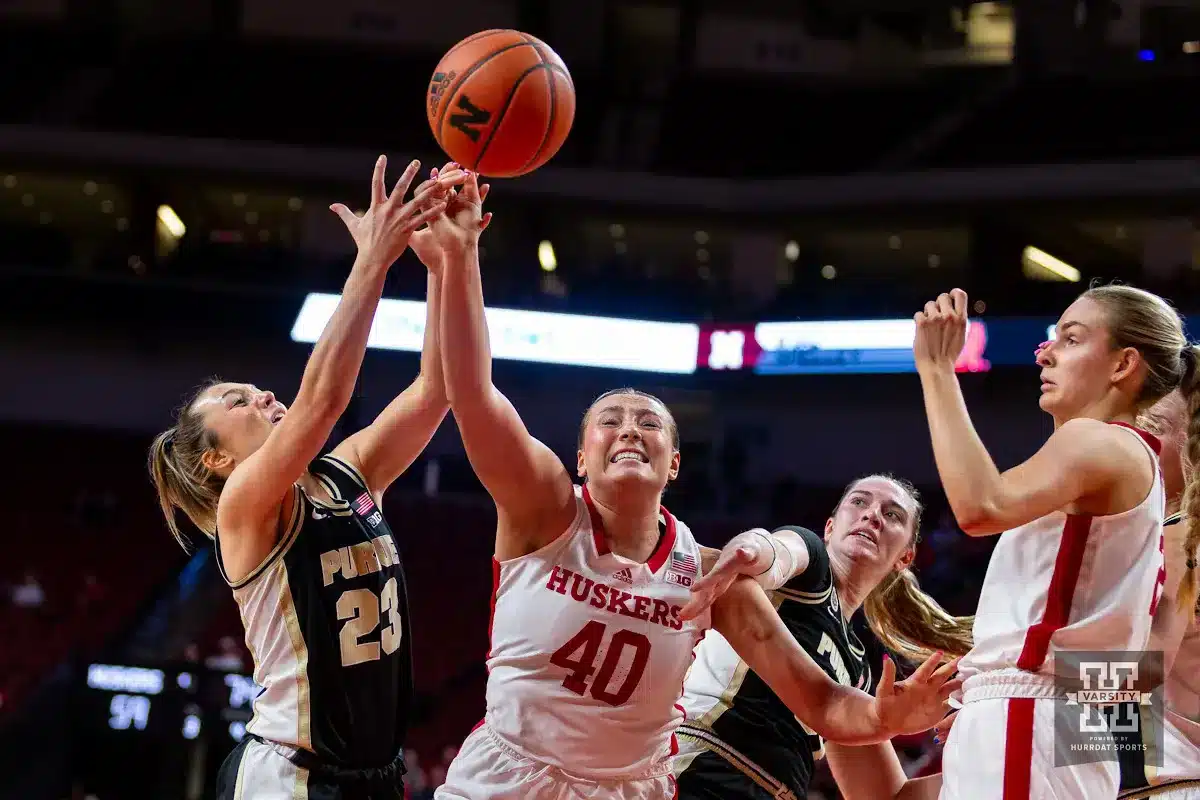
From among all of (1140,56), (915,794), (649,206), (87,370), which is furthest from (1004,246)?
(915,794)

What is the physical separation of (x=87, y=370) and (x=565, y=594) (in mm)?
16522

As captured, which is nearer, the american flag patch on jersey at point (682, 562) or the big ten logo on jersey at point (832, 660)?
the american flag patch on jersey at point (682, 562)

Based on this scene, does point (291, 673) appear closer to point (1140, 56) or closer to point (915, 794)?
point (915, 794)

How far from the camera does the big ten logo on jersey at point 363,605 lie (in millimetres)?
3461

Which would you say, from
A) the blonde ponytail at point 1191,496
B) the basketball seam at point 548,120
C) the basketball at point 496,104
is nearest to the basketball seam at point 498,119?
the basketball at point 496,104

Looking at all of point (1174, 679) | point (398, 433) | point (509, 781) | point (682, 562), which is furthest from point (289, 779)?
point (1174, 679)

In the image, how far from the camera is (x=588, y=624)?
3242mm

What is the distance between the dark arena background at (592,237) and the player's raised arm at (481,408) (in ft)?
35.0

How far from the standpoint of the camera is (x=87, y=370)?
59.1 feet

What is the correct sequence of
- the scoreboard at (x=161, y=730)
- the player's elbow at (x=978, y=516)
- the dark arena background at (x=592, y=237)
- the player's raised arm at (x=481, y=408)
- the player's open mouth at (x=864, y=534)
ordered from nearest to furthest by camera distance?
the player's elbow at (x=978, y=516) → the player's raised arm at (x=481, y=408) → the player's open mouth at (x=864, y=534) → the scoreboard at (x=161, y=730) → the dark arena background at (x=592, y=237)

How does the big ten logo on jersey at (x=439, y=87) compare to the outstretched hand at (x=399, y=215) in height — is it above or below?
above

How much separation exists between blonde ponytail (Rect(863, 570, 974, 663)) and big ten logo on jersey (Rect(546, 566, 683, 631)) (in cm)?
150

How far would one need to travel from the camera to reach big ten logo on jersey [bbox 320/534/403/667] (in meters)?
3.46

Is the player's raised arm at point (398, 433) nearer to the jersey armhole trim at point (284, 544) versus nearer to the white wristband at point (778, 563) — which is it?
the jersey armhole trim at point (284, 544)
